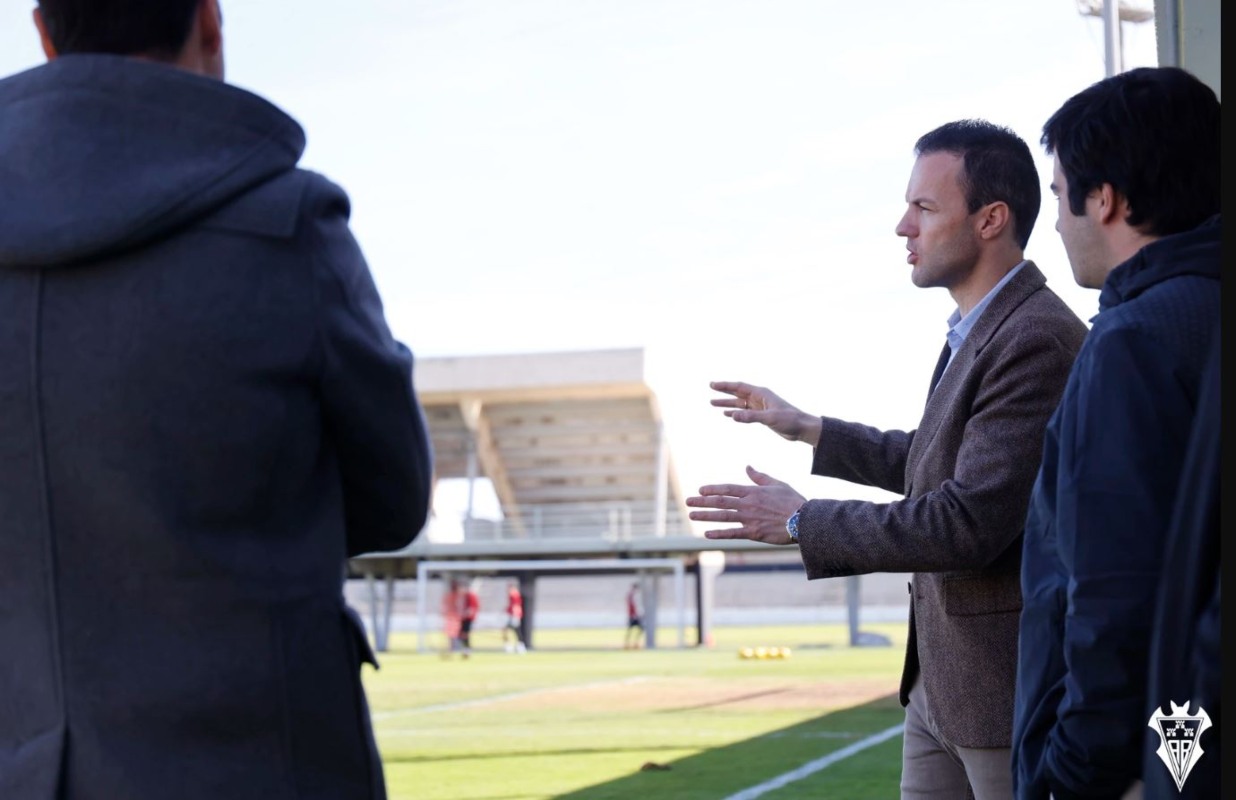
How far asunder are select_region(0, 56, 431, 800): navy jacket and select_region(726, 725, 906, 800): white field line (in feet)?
17.5

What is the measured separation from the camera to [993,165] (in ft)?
11.3

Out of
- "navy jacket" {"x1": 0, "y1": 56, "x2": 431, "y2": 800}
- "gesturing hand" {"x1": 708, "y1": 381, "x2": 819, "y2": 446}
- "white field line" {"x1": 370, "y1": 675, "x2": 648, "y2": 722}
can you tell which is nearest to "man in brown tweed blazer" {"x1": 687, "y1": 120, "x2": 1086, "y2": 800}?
"gesturing hand" {"x1": 708, "y1": 381, "x2": 819, "y2": 446}

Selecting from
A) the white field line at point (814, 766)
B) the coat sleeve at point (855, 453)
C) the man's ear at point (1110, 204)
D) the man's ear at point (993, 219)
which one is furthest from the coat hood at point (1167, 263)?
the white field line at point (814, 766)

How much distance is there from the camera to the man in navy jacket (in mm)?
1989

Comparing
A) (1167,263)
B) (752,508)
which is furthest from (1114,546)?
(752,508)

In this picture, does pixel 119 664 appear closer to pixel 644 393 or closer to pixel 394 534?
pixel 394 534

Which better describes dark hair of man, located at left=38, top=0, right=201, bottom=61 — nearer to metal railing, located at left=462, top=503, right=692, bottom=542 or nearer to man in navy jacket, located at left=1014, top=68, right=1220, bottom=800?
man in navy jacket, located at left=1014, top=68, right=1220, bottom=800

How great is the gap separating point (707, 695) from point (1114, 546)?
15.0m

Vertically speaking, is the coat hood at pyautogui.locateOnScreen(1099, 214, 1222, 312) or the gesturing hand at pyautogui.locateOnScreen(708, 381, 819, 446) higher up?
the coat hood at pyautogui.locateOnScreen(1099, 214, 1222, 312)

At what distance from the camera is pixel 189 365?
6.10 ft

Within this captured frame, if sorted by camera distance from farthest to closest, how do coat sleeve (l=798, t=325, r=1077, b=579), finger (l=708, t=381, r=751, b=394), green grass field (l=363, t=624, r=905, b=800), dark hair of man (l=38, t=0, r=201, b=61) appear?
green grass field (l=363, t=624, r=905, b=800) < finger (l=708, t=381, r=751, b=394) < coat sleeve (l=798, t=325, r=1077, b=579) < dark hair of man (l=38, t=0, r=201, b=61)

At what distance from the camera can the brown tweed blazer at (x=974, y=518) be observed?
3.05m

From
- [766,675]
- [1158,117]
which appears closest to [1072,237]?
[1158,117]

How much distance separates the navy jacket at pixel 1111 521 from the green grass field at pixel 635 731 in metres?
6.06
